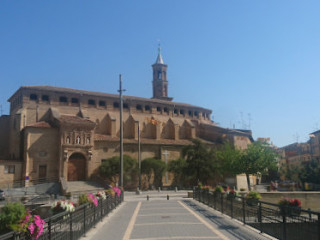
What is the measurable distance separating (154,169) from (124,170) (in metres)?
5.52

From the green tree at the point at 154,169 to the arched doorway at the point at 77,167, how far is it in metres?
8.80

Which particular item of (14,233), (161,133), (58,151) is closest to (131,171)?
(58,151)

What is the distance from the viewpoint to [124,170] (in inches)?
1673

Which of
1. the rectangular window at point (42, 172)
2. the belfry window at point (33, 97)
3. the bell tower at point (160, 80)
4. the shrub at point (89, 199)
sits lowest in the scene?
the shrub at point (89, 199)

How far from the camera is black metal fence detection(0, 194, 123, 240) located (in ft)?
21.6

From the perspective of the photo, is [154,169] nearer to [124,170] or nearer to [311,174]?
[124,170]

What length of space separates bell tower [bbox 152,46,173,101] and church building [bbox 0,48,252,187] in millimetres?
9252

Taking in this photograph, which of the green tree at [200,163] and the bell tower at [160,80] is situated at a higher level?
the bell tower at [160,80]

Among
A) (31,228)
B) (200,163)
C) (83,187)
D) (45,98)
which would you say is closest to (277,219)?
(31,228)

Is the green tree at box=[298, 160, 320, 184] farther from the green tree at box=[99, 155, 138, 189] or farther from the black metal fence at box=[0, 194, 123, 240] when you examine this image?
the black metal fence at box=[0, 194, 123, 240]

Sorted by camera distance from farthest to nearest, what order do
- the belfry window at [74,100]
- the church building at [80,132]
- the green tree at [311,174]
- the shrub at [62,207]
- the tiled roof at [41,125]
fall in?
the belfry window at [74,100]
the green tree at [311,174]
the tiled roof at [41,125]
the church building at [80,132]
the shrub at [62,207]

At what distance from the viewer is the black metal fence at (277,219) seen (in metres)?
7.06

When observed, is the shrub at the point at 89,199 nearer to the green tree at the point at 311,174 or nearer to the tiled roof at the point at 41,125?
the tiled roof at the point at 41,125

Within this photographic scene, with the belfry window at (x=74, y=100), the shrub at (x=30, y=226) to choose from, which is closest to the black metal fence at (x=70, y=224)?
the shrub at (x=30, y=226)
